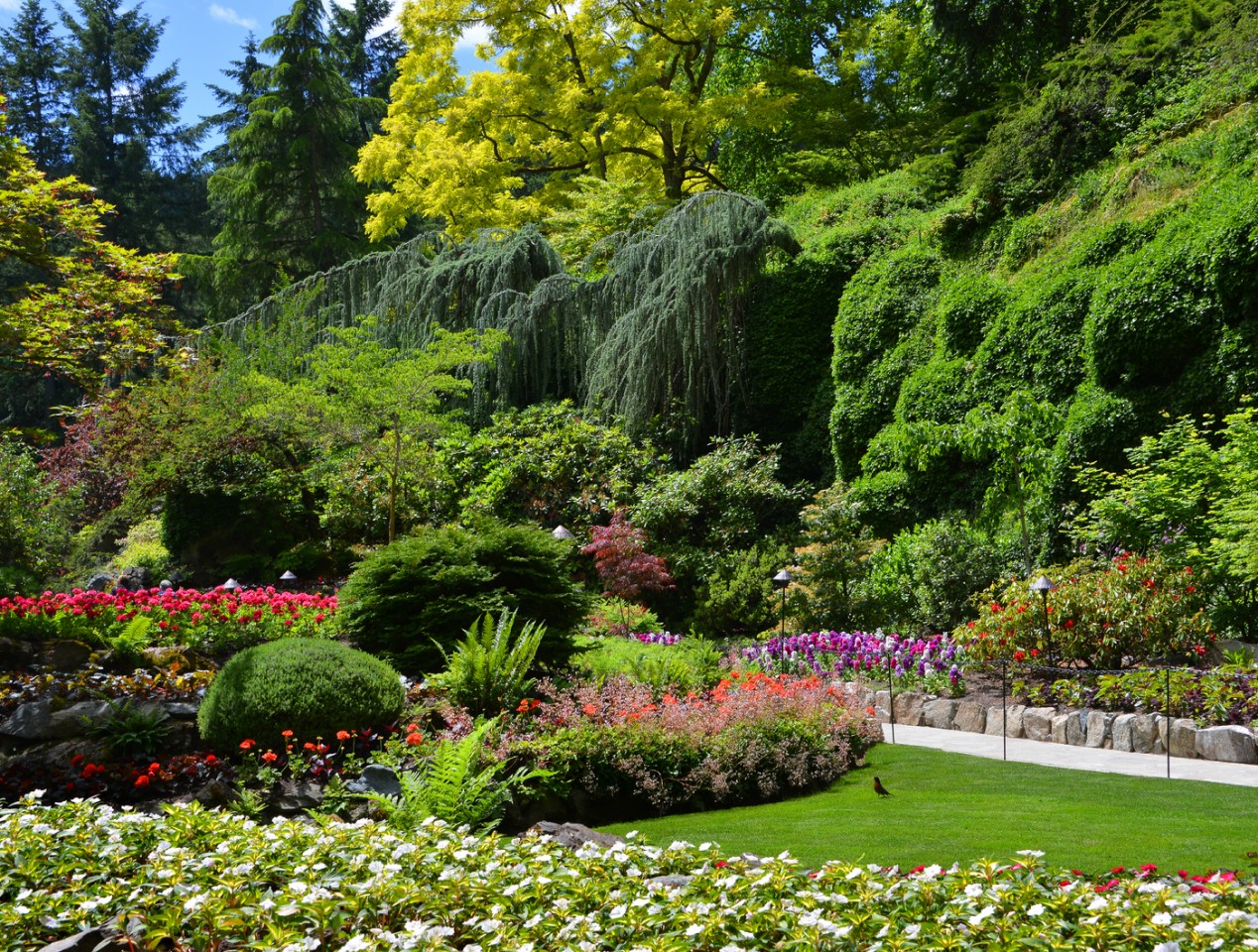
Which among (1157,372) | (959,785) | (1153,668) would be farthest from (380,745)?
(1157,372)

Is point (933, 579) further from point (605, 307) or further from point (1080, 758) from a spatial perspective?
point (605, 307)

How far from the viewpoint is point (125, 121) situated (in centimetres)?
3412

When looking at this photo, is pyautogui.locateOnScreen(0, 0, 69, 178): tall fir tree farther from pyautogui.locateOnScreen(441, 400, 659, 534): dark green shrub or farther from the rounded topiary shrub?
the rounded topiary shrub

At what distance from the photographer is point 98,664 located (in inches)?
296

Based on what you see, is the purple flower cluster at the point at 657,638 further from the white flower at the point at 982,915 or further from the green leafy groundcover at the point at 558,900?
the white flower at the point at 982,915

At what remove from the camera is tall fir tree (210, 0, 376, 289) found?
27281mm

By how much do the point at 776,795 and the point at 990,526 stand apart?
20.6 feet

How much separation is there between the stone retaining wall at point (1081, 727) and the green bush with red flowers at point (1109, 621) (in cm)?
65

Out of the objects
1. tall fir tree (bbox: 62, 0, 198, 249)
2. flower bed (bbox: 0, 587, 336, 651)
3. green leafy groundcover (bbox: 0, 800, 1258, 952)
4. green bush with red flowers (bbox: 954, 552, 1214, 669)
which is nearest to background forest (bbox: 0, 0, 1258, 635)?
green bush with red flowers (bbox: 954, 552, 1214, 669)

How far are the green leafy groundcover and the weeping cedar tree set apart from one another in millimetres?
11924

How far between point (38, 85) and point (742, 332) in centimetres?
2928

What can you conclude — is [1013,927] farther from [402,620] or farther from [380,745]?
[402,620]

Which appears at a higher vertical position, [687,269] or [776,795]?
[687,269]

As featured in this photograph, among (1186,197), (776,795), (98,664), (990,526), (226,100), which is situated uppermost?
(226,100)
